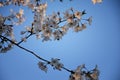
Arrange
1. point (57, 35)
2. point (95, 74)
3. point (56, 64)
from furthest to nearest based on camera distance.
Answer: point (57, 35)
point (56, 64)
point (95, 74)

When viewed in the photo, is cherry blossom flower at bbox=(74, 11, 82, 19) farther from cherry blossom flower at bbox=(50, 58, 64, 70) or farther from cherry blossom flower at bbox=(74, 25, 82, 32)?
cherry blossom flower at bbox=(50, 58, 64, 70)

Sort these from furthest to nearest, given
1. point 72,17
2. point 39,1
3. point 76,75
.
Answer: point 39,1 → point 72,17 → point 76,75

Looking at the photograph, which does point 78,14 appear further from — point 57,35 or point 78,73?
point 78,73

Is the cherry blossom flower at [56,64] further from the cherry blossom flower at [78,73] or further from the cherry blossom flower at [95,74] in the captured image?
the cherry blossom flower at [95,74]

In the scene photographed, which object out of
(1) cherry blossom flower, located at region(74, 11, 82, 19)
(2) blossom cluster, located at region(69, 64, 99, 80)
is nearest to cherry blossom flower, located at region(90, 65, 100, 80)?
(2) blossom cluster, located at region(69, 64, 99, 80)

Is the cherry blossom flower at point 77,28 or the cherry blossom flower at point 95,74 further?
the cherry blossom flower at point 77,28

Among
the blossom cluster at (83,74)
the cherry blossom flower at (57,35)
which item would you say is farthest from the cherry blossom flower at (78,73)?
the cherry blossom flower at (57,35)

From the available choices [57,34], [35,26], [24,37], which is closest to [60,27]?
[57,34]

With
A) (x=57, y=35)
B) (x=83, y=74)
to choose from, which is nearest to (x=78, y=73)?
(x=83, y=74)

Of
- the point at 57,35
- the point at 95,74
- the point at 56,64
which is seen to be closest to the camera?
the point at 95,74

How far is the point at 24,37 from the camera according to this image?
5133 mm

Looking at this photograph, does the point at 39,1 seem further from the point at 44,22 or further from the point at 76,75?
the point at 76,75

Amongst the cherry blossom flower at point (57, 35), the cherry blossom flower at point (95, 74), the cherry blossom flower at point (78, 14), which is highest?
the cherry blossom flower at point (78, 14)

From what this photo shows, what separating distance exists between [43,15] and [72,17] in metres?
0.54
